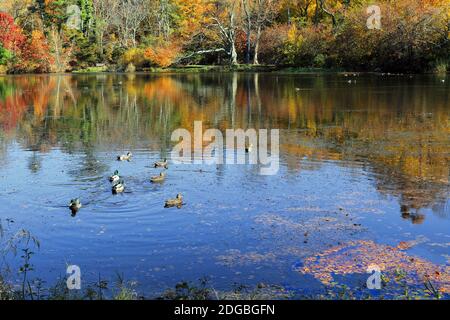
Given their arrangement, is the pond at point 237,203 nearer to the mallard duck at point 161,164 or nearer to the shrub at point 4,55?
the mallard duck at point 161,164

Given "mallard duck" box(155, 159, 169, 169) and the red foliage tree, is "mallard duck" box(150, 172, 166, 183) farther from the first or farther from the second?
the red foliage tree

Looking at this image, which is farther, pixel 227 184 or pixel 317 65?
pixel 317 65

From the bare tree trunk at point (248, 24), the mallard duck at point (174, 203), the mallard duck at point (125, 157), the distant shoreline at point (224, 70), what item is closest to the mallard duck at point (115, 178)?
the mallard duck at point (174, 203)

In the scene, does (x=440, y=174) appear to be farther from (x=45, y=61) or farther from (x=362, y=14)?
(x=45, y=61)

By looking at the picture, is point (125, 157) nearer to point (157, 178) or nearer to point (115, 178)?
point (157, 178)

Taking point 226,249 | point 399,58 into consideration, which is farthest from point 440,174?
point 399,58

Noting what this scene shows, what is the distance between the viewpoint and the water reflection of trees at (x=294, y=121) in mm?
16500

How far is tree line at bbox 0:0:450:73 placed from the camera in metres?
65.2

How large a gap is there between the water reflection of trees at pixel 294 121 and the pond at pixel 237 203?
0.10 m

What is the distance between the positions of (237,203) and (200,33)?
234ft

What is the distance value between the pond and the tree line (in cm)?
4099

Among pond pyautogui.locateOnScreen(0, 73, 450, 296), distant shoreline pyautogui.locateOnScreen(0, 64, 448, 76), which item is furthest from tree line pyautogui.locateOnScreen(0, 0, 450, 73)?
pond pyautogui.locateOnScreen(0, 73, 450, 296)
